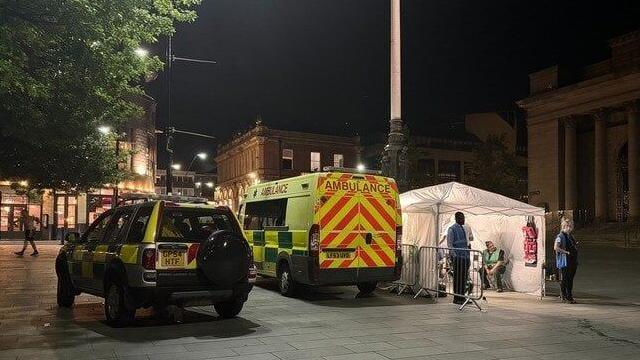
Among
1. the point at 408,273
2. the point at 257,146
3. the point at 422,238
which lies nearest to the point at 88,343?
the point at 408,273

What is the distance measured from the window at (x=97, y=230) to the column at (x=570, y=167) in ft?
131

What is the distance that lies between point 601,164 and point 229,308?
38.7 meters

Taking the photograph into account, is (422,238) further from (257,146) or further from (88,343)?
(257,146)

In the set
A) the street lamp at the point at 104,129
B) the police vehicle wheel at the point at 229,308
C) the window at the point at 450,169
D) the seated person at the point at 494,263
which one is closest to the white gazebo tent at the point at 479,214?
the seated person at the point at 494,263

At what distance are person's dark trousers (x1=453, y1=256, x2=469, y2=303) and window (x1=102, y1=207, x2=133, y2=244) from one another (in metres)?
6.12

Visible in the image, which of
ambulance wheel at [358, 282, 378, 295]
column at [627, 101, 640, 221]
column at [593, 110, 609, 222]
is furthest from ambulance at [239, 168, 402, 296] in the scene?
column at [593, 110, 609, 222]

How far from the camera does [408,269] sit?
12297 millimetres

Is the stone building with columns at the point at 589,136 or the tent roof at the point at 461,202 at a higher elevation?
the stone building with columns at the point at 589,136

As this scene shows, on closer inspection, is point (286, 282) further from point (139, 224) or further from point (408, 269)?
point (139, 224)

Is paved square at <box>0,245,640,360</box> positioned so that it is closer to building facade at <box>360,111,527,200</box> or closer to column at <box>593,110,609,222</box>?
column at <box>593,110,609,222</box>

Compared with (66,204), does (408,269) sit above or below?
below

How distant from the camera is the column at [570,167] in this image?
1708 inches

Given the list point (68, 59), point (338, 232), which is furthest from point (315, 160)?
point (68, 59)

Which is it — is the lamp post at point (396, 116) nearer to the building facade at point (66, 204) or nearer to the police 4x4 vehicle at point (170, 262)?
the police 4x4 vehicle at point (170, 262)
